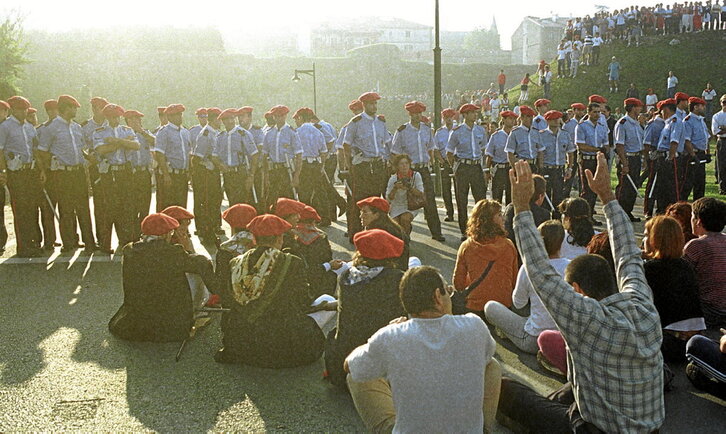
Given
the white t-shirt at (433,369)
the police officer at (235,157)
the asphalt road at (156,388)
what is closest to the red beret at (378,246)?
the asphalt road at (156,388)

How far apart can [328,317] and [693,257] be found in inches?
128

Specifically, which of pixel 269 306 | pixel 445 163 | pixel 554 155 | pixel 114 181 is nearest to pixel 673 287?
pixel 269 306

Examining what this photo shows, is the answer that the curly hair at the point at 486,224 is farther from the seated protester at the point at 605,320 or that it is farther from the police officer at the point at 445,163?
the police officer at the point at 445,163

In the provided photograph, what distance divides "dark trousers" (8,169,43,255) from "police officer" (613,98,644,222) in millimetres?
9512

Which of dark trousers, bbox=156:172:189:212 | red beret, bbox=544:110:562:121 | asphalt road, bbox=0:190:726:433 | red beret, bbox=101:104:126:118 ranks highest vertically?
red beret, bbox=101:104:126:118

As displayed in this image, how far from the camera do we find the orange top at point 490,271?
6.14 m

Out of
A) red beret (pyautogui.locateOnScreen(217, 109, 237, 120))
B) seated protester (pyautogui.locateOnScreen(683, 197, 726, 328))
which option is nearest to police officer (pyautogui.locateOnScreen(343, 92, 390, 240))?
red beret (pyautogui.locateOnScreen(217, 109, 237, 120))

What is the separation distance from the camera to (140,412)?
4.77 m

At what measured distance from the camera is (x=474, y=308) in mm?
6234

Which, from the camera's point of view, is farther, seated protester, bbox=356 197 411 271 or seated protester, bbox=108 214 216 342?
seated protester, bbox=356 197 411 271

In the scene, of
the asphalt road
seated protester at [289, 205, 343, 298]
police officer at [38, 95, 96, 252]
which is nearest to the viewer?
the asphalt road

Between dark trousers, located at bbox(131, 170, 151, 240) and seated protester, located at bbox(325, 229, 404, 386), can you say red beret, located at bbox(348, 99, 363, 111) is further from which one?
seated protester, located at bbox(325, 229, 404, 386)

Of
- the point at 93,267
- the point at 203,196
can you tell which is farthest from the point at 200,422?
the point at 203,196

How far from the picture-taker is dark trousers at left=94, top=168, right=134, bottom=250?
1037cm
